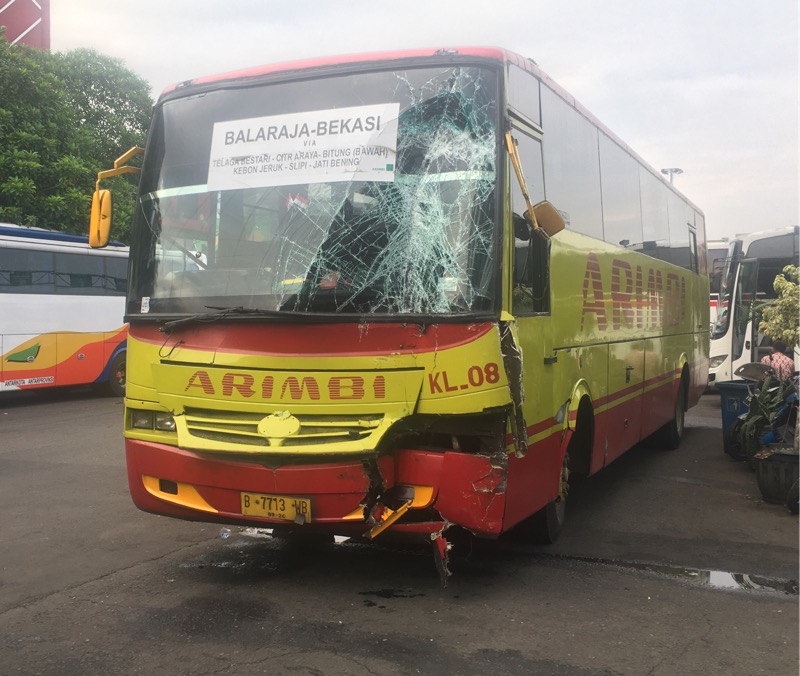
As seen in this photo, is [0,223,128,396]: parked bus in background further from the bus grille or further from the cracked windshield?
the bus grille

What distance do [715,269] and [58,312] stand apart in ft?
42.5

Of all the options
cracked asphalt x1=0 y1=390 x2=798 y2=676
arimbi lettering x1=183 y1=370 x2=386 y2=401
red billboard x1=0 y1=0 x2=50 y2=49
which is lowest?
cracked asphalt x1=0 y1=390 x2=798 y2=676

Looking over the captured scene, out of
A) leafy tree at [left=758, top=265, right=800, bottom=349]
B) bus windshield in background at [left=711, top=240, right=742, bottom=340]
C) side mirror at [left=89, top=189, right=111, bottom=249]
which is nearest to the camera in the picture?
side mirror at [left=89, top=189, right=111, bottom=249]

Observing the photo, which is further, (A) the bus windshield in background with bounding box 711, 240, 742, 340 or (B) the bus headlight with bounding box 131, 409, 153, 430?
(A) the bus windshield in background with bounding box 711, 240, 742, 340

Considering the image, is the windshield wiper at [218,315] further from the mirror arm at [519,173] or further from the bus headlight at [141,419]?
the mirror arm at [519,173]

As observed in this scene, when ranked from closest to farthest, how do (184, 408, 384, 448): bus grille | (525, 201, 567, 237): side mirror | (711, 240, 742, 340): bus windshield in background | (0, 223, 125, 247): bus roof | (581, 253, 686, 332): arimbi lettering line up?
(184, 408, 384, 448): bus grille, (525, 201, 567, 237): side mirror, (581, 253, 686, 332): arimbi lettering, (0, 223, 125, 247): bus roof, (711, 240, 742, 340): bus windshield in background

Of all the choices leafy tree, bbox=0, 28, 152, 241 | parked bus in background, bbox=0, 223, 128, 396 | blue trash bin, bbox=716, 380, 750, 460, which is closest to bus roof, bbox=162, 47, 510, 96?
blue trash bin, bbox=716, 380, 750, 460

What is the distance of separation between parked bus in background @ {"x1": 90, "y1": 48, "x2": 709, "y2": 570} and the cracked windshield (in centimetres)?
1

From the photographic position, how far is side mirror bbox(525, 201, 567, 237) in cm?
516

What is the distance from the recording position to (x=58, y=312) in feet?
53.6

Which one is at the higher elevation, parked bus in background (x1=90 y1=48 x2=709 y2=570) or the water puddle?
parked bus in background (x1=90 y1=48 x2=709 y2=570)

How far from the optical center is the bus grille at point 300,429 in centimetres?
482

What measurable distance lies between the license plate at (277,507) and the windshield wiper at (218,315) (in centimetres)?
102

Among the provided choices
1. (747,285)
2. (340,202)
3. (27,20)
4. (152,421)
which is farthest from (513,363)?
(27,20)
